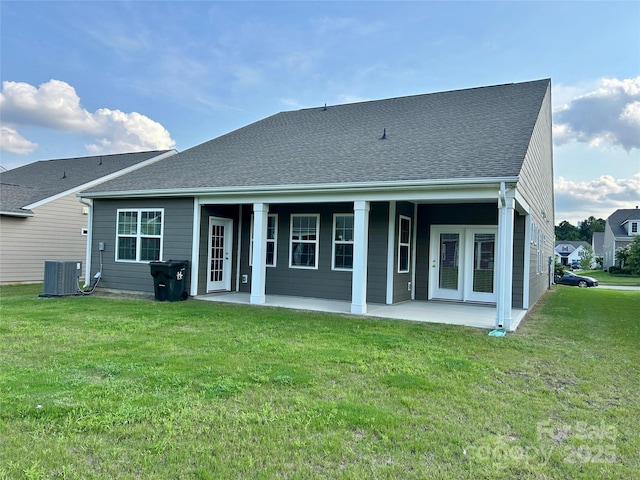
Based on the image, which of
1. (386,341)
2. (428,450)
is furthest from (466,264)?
(428,450)

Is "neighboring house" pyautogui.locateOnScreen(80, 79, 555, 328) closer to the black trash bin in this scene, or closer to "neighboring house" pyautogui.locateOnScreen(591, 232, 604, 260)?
the black trash bin

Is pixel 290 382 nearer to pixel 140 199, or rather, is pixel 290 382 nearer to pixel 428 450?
pixel 428 450

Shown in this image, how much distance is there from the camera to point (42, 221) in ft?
47.0

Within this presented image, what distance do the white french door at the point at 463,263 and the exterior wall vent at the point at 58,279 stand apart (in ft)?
29.1

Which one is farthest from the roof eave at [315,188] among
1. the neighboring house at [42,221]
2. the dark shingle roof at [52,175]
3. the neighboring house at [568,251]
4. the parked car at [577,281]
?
the neighboring house at [568,251]

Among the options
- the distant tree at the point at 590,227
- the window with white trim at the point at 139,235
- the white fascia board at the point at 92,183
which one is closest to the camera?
the window with white trim at the point at 139,235

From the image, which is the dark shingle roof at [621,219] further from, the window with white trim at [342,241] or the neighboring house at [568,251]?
the window with white trim at [342,241]

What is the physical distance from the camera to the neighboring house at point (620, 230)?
41.5 meters

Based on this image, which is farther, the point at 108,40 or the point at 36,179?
the point at 36,179

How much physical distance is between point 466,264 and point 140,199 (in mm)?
8445

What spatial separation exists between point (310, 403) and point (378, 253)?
6503mm

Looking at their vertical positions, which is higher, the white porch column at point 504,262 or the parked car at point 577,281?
the white porch column at point 504,262

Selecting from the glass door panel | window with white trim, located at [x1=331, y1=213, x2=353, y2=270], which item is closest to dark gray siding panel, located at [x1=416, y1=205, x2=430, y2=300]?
the glass door panel

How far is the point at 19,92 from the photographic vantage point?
1562 cm
